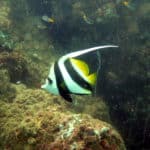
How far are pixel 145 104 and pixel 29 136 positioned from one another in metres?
7.34

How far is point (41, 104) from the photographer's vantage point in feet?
17.8

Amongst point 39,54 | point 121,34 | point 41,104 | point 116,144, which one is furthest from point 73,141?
point 121,34

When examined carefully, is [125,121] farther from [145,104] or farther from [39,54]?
[39,54]

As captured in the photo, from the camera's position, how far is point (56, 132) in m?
3.99

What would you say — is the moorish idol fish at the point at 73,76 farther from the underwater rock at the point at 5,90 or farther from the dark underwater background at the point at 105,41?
the dark underwater background at the point at 105,41

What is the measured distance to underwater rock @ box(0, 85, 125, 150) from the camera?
148 inches

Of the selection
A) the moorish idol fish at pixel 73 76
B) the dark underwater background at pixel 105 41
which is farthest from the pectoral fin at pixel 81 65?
the dark underwater background at pixel 105 41

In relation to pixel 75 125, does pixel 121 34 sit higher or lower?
lower

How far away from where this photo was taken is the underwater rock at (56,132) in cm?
376

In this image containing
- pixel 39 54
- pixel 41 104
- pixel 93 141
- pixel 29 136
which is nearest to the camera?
Answer: pixel 93 141

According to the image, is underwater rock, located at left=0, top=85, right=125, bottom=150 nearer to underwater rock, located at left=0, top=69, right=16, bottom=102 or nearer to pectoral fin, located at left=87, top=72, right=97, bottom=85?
underwater rock, located at left=0, top=69, right=16, bottom=102

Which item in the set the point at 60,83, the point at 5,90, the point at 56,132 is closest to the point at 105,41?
the point at 5,90

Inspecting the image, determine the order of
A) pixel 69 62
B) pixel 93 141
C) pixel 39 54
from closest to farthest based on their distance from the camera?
pixel 69 62 < pixel 93 141 < pixel 39 54

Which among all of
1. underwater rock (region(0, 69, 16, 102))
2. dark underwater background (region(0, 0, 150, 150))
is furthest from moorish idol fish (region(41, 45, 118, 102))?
dark underwater background (region(0, 0, 150, 150))
